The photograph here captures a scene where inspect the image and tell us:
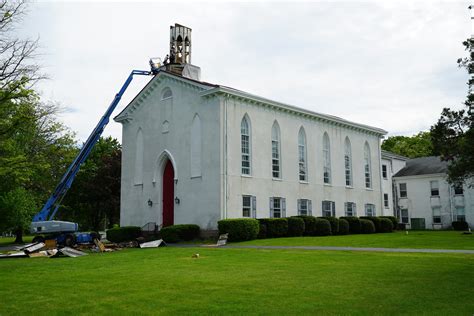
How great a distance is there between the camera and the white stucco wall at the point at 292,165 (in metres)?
29.0

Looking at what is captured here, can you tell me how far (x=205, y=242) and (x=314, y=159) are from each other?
12.2 metres

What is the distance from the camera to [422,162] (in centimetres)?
5275

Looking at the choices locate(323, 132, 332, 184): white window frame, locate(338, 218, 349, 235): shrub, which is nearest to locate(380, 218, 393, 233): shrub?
locate(338, 218, 349, 235): shrub

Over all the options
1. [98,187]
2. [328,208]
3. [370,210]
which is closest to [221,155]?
[328,208]

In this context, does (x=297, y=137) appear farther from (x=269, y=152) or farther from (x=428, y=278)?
(x=428, y=278)

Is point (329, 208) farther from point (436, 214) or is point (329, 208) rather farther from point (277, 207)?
point (436, 214)

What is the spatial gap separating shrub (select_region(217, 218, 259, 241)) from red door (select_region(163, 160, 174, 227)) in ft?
19.4

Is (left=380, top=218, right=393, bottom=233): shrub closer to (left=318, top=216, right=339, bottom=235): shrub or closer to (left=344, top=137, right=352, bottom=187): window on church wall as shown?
(left=344, top=137, right=352, bottom=187): window on church wall

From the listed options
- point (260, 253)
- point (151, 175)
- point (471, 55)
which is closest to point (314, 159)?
point (151, 175)

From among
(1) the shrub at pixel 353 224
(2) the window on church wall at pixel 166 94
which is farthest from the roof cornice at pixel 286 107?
(1) the shrub at pixel 353 224

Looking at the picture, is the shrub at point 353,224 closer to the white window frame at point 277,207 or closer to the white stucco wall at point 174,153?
the white window frame at point 277,207

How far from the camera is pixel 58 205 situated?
31.6 m

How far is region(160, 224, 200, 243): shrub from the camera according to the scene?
27064 millimetres

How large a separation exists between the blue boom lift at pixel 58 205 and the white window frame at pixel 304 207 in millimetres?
13972
